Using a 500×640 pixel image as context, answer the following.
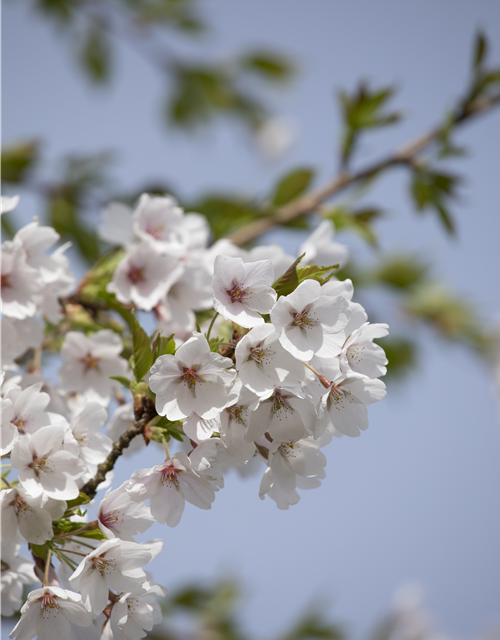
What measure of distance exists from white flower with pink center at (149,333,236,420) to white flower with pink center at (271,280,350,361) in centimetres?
8

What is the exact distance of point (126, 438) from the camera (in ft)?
2.21

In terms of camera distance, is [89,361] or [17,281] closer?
[17,281]

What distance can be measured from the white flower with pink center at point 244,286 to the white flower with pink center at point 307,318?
3 cm

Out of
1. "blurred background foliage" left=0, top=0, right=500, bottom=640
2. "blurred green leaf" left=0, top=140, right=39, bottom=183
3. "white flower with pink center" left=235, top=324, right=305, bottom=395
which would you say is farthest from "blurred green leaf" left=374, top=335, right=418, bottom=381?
"white flower with pink center" left=235, top=324, right=305, bottom=395

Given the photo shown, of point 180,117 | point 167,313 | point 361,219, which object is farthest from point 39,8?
point 167,313

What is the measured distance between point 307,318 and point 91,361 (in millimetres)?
522

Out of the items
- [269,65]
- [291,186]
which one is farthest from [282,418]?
[269,65]

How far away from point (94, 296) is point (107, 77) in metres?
1.85

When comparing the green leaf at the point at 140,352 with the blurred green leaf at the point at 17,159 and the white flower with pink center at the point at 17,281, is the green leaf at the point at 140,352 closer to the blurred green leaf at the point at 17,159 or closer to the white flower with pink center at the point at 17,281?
the white flower with pink center at the point at 17,281

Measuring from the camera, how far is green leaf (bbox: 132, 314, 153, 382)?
0.73 metres

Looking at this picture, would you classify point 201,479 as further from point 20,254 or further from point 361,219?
point 361,219

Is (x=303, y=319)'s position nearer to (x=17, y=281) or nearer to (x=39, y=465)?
(x=39, y=465)

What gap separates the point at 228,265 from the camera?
65cm

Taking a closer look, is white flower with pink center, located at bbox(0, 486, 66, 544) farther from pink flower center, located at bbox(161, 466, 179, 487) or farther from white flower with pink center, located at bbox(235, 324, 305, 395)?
white flower with pink center, located at bbox(235, 324, 305, 395)
